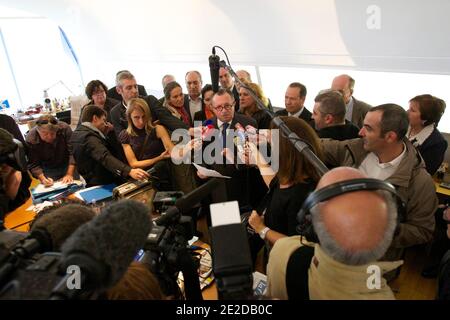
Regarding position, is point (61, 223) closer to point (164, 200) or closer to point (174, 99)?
point (164, 200)

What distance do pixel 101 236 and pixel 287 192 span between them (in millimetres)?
1117

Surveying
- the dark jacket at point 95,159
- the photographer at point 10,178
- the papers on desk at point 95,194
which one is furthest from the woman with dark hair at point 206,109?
the photographer at point 10,178

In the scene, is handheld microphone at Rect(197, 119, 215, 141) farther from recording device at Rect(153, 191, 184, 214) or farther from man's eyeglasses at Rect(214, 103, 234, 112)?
recording device at Rect(153, 191, 184, 214)

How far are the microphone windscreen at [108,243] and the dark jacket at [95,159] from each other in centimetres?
201

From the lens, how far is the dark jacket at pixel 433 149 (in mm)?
2619

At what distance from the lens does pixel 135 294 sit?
67 cm

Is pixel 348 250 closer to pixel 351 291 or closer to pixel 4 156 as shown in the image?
pixel 351 291

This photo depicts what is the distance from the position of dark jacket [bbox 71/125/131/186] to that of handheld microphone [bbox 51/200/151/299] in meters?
2.01

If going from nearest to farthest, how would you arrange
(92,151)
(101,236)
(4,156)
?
1. (101,236)
2. (4,156)
3. (92,151)

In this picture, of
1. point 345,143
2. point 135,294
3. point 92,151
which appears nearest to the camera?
point 135,294

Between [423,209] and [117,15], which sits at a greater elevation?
[117,15]

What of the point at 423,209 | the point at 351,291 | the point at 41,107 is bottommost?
the point at 423,209

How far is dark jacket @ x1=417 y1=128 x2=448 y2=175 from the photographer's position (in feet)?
8.59

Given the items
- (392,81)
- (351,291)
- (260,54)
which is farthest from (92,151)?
(392,81)
